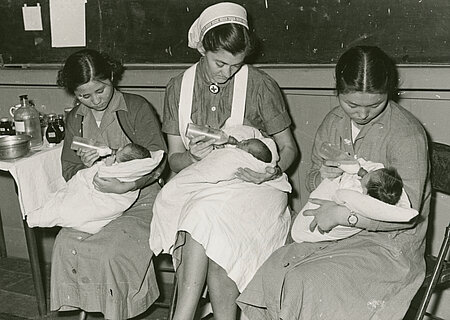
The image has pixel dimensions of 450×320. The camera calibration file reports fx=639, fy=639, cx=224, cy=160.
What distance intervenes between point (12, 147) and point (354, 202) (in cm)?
180

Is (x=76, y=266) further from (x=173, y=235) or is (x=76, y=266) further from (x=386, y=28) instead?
(x=386, y=28)

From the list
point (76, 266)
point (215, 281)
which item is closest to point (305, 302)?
point (215, 281)

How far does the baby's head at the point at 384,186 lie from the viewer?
91.4 inches

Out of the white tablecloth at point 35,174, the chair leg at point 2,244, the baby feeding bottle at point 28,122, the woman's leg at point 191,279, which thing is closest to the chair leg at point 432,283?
the woman's leg at point 191,279

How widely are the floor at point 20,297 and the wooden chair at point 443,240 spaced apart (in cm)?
155

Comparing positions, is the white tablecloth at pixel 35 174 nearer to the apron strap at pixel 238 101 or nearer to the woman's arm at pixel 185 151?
the woman's arm at pixel 185 151

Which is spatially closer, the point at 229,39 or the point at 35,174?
the point at 229,39

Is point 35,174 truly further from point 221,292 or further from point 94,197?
point 221,292

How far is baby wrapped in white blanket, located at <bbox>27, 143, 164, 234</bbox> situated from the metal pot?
1.27 feet

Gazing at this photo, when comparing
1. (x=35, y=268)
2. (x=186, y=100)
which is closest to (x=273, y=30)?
(x=186, y=100)

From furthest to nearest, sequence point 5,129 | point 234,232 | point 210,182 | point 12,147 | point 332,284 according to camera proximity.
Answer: point 5,129 < point 12,147 < point 210,182 < point 234,232 < point 332,284

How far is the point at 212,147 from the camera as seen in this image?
9.38ft

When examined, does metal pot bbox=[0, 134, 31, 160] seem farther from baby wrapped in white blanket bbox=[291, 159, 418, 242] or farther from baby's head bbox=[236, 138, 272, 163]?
baby wrapped in white blanket bbox=[291, 159, 418, 242]

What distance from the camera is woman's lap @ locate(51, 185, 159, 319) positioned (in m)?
2.87
